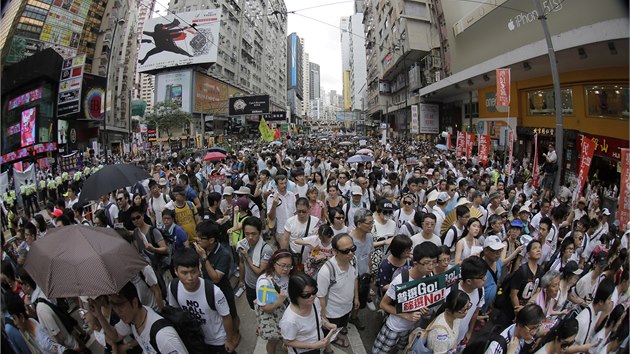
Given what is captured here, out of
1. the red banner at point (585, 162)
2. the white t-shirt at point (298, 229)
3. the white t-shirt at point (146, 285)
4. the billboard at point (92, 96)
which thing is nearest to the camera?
the white t-shirt at point (146, 285)

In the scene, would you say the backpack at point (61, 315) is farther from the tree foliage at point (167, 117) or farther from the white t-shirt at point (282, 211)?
the tree foliage at point (167, 117)

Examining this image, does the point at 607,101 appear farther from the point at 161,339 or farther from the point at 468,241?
the point at 161,339

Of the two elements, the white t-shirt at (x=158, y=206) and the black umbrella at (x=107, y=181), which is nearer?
the black umbrella at (x=107, y=181)

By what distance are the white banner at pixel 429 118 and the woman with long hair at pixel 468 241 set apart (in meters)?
27.9

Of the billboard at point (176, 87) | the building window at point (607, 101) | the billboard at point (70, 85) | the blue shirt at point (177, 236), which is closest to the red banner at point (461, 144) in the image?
the building window at point (607, 101)

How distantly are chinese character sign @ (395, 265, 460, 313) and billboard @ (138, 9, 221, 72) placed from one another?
164ft

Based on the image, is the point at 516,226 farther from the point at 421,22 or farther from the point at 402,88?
the point at 402,88

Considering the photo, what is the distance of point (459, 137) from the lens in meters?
14.5

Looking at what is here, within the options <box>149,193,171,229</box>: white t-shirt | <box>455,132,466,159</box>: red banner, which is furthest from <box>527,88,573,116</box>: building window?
<box>149,193,171,229</box>: white t-shirt

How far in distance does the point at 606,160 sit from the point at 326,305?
38.6 ft

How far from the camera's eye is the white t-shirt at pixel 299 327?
2549 millimetres

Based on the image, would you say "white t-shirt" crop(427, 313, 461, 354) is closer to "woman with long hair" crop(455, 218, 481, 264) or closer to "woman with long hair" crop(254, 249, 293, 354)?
"woman with long hair" crop(254, 249, 293, 354)

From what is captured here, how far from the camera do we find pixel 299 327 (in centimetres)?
258

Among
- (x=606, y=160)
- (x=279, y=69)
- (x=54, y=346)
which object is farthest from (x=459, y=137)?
(x=279, y=69)
